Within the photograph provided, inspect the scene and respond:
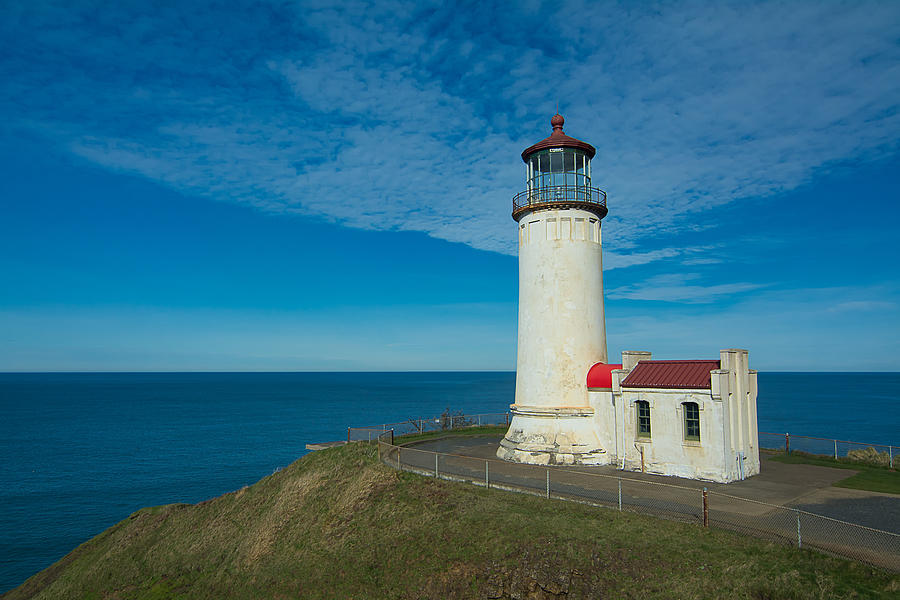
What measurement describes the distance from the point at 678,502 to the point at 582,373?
24.5ft

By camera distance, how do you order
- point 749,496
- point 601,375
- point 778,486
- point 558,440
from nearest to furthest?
point 749,496 → point 778,486 → point 558,440 → point 601,375

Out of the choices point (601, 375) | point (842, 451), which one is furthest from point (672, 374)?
point (842, 451)

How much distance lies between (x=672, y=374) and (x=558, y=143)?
1027 centimetres

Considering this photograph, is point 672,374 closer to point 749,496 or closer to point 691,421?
point 691,421

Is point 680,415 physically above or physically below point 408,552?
above

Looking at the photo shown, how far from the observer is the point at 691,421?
19.1m

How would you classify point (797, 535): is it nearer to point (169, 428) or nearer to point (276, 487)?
point (276, 487)

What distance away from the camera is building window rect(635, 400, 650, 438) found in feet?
66.3

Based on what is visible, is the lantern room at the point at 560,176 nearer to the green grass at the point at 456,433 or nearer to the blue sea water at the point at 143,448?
the green grass at the point at 456,433

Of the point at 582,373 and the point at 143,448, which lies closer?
the point at 582,373

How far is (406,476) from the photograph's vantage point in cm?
1866

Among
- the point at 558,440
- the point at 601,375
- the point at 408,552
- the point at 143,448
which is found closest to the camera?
the point at 408,552

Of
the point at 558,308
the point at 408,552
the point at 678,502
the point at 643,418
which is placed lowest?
the point at 408,552

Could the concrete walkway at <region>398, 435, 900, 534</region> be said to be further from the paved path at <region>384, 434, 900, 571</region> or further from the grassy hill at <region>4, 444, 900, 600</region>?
the grassy hill at <region>4, 444, 900, 600</region>
